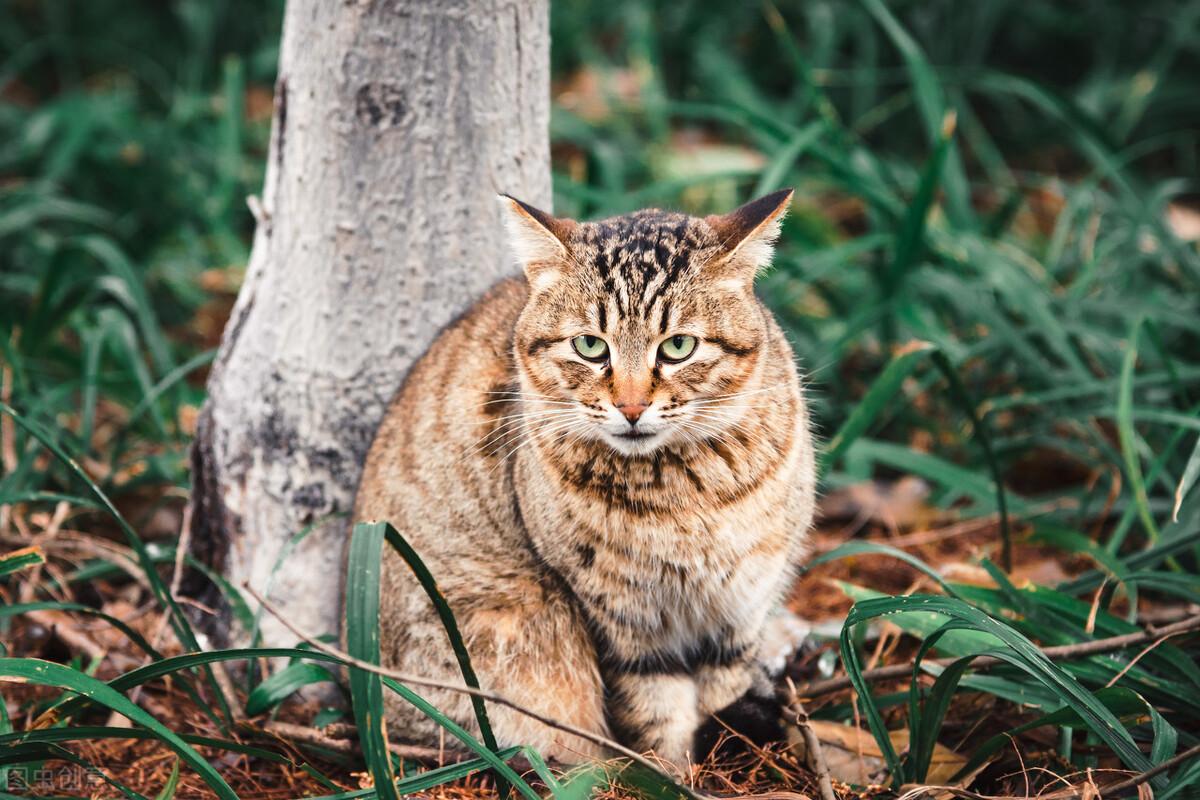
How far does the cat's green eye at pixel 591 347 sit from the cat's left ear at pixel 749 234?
1.05ft

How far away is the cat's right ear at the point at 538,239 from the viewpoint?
2.43 metres

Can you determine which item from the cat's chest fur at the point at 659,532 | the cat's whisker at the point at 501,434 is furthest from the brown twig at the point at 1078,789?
the cat's whisker at the point at 501,434

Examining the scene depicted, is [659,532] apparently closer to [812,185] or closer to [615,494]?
[615,494]

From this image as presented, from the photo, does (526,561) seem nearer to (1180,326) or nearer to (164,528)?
(164,528)

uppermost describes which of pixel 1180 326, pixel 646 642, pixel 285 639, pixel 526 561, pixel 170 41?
pixel 170 41

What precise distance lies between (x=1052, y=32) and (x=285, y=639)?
20.4 ft

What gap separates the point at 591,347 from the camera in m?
2.43

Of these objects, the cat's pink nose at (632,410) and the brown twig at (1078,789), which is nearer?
the brown twig at (1078,789)

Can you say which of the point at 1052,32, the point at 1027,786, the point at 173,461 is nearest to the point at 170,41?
the point at 173,461

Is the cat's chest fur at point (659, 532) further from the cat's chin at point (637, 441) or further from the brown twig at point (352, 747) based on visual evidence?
the brown twig at point (352, 747)

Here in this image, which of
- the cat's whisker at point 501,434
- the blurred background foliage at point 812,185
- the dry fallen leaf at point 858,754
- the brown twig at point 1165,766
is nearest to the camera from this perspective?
the brown twig at point 1165,766

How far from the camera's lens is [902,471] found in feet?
13.2

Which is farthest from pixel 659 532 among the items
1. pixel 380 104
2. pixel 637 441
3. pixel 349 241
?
pixel 380 104

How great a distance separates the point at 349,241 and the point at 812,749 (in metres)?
1.74
